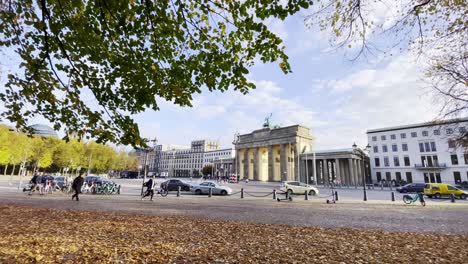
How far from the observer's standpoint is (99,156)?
241ft

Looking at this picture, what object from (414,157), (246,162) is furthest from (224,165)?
(414,157)

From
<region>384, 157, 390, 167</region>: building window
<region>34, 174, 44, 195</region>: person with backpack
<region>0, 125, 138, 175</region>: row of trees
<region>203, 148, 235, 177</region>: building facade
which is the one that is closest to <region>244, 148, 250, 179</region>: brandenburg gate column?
<region>203, 148, 235, 177</region>: building facade

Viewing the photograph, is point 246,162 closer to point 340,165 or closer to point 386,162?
point 340,165

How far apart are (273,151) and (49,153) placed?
58.7m

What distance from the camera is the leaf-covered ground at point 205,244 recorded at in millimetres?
5582

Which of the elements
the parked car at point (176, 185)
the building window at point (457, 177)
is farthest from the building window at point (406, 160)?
the parked car at point (176, 185)

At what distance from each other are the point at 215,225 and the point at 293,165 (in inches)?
2610

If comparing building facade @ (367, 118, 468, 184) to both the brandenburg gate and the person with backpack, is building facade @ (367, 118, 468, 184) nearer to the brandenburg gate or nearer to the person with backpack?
the brandenburg gate

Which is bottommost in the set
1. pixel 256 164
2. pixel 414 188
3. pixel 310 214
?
pixel 310 214

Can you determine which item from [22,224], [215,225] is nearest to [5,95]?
[22,224]

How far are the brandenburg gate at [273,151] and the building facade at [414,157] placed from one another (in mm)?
19763

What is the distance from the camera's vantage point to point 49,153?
56438 millimetres

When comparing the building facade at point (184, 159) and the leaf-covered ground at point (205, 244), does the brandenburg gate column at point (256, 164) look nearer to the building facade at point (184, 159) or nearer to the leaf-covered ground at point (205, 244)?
the leaf-covered ground at point (205, 244)

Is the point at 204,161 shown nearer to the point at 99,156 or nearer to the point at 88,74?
the point at 99,156
